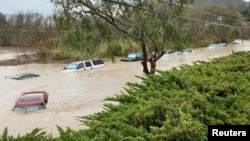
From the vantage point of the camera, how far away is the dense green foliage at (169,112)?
344 centimetres

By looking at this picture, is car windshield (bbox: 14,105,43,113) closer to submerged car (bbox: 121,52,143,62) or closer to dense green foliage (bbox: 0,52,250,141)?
dense green foliage (bbox: 0,52,250,141)

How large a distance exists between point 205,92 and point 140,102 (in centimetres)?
101

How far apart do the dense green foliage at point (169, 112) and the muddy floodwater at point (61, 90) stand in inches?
178

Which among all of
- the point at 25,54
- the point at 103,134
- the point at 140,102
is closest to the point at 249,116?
the point at 140,102

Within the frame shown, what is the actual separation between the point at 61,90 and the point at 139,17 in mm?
10448

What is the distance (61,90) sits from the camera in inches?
906

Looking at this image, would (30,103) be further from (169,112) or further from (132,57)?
(132,57)

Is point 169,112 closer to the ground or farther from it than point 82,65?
farther from it

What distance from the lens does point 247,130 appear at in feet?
11.3

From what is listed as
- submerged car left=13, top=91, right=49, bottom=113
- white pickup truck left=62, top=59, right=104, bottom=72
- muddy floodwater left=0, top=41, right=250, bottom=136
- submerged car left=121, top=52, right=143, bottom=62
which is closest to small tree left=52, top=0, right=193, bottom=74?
muddy floodwater left=0, top=41, right=250, bottom=136

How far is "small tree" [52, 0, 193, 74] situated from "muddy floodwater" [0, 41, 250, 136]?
3028 millimetres

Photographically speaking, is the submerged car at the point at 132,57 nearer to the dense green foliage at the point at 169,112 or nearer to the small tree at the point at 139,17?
the small tree at the point at 139,17

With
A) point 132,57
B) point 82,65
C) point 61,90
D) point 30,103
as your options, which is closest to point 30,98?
point 30,103

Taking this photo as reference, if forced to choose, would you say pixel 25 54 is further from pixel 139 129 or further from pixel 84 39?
pixel 139 129
